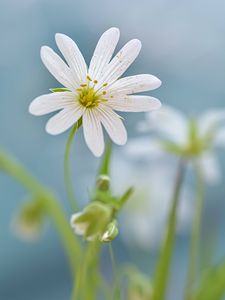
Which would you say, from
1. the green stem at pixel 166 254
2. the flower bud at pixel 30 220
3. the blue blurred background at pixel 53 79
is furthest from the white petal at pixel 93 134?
the blue blurred background at pixel 53 79

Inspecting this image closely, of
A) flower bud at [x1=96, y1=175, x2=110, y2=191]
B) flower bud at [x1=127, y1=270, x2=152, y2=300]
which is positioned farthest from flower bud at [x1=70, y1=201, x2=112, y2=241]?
flower bud at [x1=127, y1=270, x2=152, y2=300]

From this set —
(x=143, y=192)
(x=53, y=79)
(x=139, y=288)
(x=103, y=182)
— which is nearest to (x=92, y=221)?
(x=103, y=182)

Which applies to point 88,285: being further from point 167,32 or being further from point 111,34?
point 167,32

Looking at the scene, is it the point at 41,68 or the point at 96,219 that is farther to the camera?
the point at 41,68

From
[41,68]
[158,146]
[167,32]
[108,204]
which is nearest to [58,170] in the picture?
[41,68]

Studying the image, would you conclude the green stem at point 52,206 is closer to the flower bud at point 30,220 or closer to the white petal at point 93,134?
the flower bud at point 30,220

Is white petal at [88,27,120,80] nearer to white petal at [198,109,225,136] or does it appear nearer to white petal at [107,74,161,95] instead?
white petal at [107,74,161,95]
